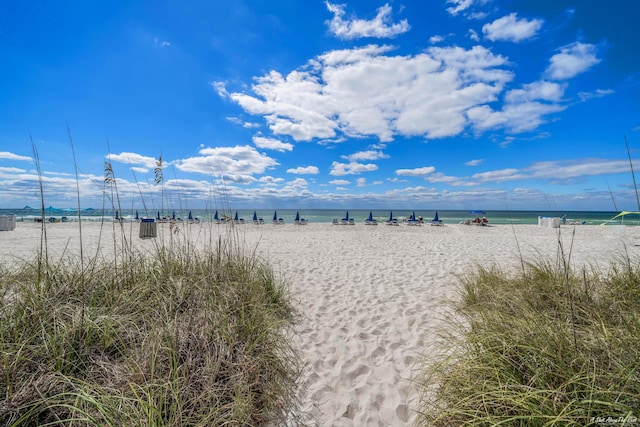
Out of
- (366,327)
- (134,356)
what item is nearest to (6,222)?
(134,356)

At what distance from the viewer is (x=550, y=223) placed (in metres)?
18.1

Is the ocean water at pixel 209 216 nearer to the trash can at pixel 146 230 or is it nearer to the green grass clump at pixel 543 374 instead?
the trash can at pixel 146 230

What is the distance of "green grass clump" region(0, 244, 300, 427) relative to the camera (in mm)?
1620

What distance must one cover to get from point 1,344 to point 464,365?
3.28 metres

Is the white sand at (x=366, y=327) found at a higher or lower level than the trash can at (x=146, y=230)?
lower

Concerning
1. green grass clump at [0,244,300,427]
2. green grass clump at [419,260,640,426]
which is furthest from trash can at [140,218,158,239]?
green grass clump at [419,260,640,426]

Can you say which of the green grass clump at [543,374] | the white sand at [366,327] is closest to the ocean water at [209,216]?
the white sand at [366,327]

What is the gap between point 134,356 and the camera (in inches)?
81.7

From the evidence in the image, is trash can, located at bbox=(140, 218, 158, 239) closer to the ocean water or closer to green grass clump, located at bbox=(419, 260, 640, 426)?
the ocean water

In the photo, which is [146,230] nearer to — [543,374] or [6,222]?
[6,222]

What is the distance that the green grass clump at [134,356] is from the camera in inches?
63.8

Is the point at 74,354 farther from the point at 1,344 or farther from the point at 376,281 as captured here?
the point at 376,281

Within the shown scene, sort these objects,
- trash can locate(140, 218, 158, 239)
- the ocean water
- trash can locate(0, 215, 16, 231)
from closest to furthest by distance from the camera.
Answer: the ocean water
trash can locate(140, 218, 158, 239)
trash can locate(0, 215, 16, 231)

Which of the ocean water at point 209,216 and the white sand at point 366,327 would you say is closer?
the white sand at point 366,327
